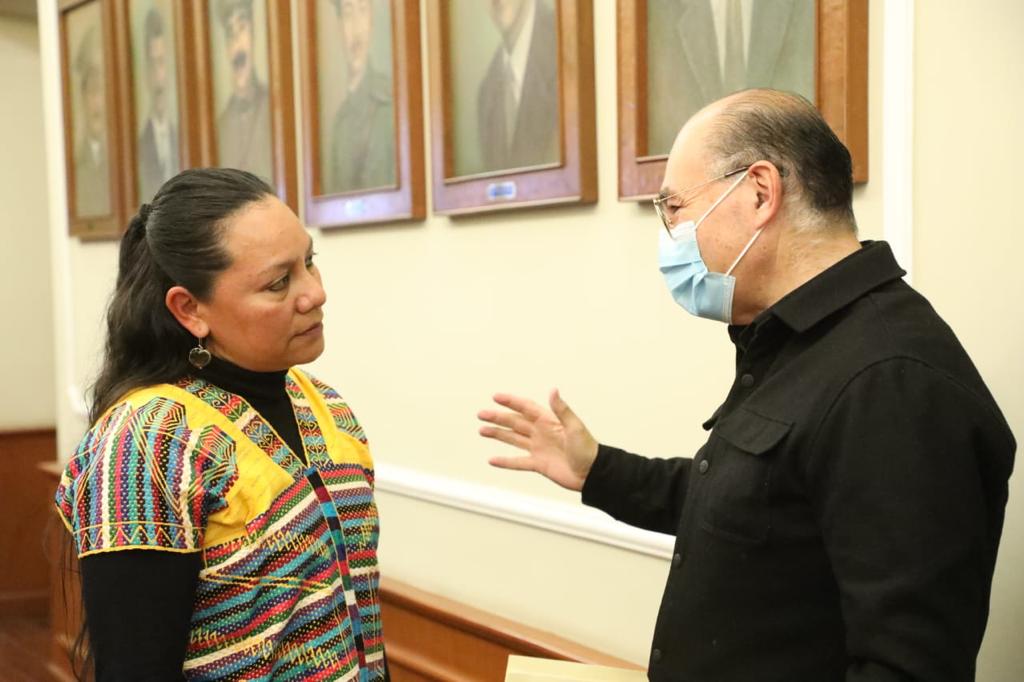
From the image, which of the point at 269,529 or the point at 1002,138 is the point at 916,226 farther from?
the point at 269,529

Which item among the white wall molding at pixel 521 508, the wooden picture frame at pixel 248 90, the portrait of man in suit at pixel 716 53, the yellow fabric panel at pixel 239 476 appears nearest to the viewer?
→ the yellow fabric panel at pixel 239 476

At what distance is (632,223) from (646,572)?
888 mm

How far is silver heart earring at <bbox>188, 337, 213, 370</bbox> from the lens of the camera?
192 cm

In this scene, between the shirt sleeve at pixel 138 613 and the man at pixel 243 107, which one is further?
the man at pixel 243 107

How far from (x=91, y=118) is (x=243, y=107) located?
1.54m

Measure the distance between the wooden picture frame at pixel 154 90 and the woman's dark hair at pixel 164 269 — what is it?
2849mm

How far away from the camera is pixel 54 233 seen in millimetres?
5879

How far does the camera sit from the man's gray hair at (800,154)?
5.41 feet

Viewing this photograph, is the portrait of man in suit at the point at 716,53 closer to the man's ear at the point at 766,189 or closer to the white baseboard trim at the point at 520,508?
the man's ear at the point at 766,189

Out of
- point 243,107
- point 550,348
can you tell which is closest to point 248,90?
point 243,107

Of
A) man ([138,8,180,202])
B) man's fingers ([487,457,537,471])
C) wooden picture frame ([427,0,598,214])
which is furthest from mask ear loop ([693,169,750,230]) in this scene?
man ([138,8,180,202])

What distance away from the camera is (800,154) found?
1646 mm

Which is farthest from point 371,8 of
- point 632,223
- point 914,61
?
point 914,61

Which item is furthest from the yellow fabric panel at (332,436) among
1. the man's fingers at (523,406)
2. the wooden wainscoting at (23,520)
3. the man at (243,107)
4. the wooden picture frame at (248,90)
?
the wooden wainscoting at (23,520)
